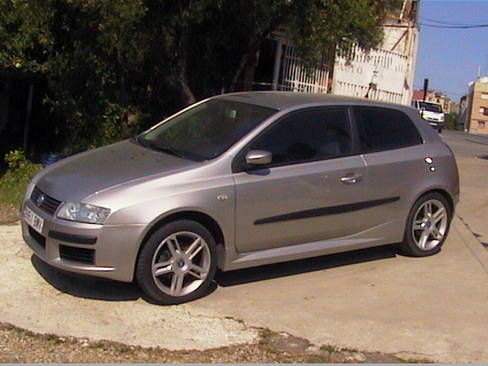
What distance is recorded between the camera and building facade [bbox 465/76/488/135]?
84625 mm

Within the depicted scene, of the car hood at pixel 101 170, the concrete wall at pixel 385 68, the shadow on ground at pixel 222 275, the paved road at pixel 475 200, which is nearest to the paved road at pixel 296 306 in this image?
the shadow on ground at pixel 222 275

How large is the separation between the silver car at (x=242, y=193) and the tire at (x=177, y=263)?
1cm

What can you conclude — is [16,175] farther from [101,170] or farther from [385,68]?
[385,68]

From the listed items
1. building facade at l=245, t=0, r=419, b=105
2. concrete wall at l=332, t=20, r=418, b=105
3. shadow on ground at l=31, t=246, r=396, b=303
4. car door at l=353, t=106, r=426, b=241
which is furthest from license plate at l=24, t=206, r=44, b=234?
concrete wall at l=332, t=20, r=418, b=105

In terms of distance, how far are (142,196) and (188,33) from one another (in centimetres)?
510

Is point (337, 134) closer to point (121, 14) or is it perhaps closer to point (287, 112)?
point (287, 112)

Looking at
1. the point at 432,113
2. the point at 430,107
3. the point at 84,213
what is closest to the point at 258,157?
the point at 84,213

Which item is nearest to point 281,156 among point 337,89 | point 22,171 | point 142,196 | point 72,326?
point 142,196

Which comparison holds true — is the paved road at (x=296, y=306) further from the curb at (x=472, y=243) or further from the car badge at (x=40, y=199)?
the car badge at (x=40, y=199)

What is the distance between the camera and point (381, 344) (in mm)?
4730

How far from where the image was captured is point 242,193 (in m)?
5.45

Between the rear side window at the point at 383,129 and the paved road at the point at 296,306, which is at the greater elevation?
the rear side window at the point at 383,129

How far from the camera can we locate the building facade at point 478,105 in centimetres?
8462

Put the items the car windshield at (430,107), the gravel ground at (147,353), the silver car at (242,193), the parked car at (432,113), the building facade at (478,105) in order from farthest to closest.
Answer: the building facade at (478,105)
the car windshield at (430,107)
the parked car at (432,113)
the silver car at (242,193)
the gravel ground at (147,353)
